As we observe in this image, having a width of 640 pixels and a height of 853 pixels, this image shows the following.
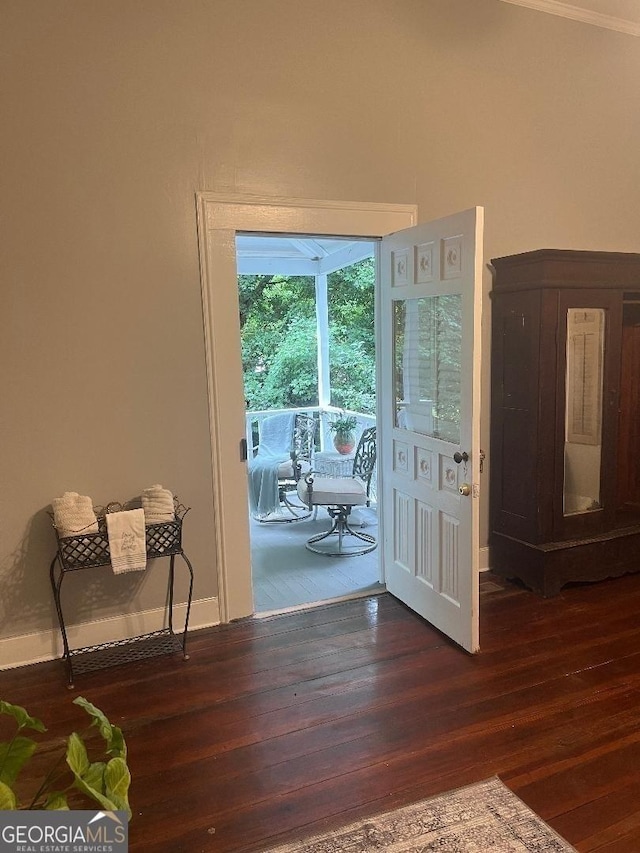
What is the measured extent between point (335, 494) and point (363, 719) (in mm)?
2179

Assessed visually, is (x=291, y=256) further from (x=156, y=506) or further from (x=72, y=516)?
(x=72, y=516)

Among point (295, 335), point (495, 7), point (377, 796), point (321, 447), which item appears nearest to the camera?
point (377, 796)

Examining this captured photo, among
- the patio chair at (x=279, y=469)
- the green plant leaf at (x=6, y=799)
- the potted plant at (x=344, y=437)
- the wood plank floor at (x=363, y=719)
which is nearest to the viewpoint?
the green plant leaf at (x=6, y=799)

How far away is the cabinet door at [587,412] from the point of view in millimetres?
3357

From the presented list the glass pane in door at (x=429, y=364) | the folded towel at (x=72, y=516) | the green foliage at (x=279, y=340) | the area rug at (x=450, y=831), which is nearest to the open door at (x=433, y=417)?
the glass pane in door at (x=429, y=364)

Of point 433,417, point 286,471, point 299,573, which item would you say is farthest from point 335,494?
point 433,417

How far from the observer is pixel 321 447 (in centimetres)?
691

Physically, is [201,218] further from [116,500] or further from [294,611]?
[294,611]

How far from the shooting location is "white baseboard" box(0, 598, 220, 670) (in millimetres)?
2812

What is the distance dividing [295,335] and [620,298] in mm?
4733

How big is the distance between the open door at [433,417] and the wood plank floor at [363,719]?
29 centimetres

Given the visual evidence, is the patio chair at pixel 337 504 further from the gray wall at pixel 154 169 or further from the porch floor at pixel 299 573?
the gray wall at pixel 154 169

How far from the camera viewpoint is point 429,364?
9.91 feet

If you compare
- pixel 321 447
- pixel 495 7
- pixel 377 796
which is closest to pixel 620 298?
pixel 495 7
